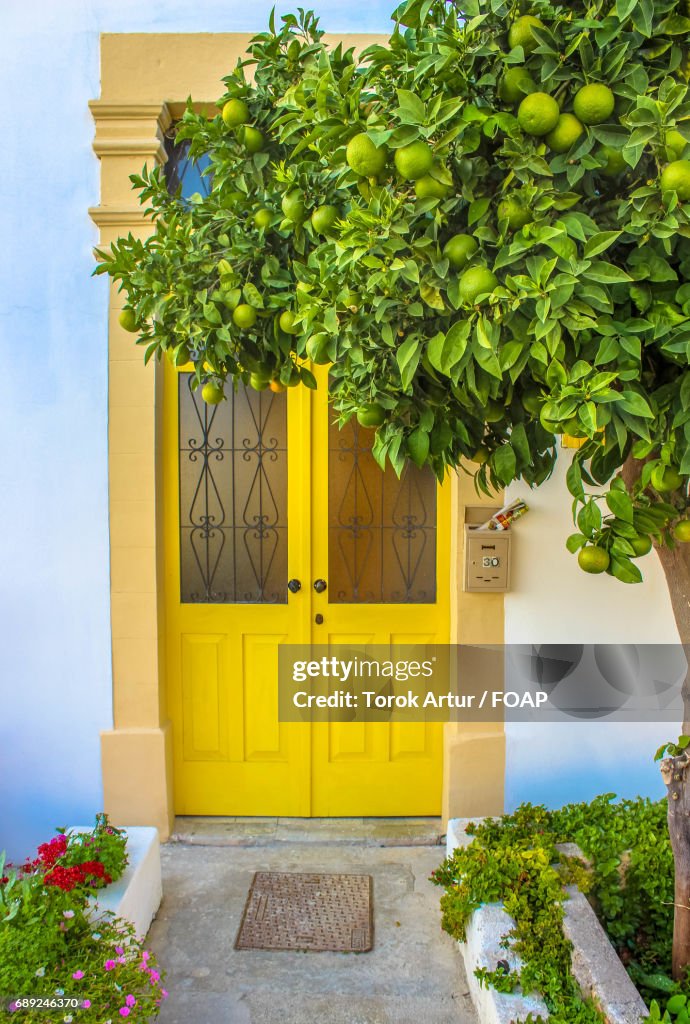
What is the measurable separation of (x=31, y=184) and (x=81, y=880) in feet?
10.4

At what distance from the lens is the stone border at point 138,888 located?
2.62 metres

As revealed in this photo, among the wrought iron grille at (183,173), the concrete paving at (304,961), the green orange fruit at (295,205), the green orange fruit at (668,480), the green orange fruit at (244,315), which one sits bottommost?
the concrete paving at (304,961)

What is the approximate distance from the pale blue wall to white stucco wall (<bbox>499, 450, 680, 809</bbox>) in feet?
7.04

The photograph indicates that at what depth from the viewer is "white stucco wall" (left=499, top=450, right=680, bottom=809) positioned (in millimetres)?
3734

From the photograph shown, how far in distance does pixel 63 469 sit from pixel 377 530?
1.65 meters

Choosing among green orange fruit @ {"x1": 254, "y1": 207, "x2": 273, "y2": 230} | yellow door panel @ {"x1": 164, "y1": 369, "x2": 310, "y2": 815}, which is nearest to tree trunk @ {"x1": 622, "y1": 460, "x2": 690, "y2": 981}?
green orange fruit @ {"x1": 254, "y1": 207, "x2": 273, "y2": 230}

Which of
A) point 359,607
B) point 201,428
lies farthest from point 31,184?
point 359,607

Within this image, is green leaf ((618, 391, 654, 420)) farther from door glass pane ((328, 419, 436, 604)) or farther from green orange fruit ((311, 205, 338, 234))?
door glass pane ((328, 419, 436, 604))

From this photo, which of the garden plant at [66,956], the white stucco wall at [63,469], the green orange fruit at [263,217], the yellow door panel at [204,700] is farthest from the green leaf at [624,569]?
the yellow door panel at [204,700]

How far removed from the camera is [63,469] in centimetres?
368

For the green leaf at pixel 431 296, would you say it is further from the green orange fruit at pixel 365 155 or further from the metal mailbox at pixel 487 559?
the metal mailbox at pixel 487 559

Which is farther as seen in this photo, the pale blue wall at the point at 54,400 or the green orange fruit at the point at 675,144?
the pale blue wall at the point at 54,400

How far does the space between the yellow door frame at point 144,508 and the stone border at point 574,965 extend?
1220 millimetres

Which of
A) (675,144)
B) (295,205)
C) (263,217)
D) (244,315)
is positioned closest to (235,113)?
(263,217)
